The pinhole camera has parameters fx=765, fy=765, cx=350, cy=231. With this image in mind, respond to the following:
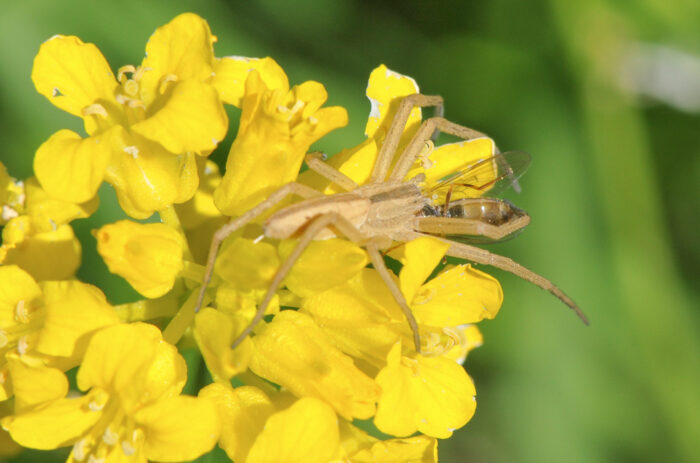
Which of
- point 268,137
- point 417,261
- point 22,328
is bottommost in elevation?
point 22,328

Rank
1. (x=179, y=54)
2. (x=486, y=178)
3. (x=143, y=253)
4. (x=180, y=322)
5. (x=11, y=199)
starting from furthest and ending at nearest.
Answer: (x=486, y=178), (x=11, y=199), (x=179, y=54), (x=180, y=322), (x=143, y=253)

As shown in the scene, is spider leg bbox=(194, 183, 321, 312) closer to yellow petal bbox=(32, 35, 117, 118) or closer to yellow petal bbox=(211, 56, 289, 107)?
yellow petal bbox=(211, 56, 289, 107)

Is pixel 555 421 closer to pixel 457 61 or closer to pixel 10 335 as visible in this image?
pixel 457 61

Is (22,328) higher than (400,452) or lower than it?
higher

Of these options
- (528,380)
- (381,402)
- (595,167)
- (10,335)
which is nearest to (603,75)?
(595,167)

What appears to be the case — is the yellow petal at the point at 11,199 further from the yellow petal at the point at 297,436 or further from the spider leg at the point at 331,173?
the yellow petal at the point at 297,436

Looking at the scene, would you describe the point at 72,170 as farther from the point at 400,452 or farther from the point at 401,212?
the point at 400,452

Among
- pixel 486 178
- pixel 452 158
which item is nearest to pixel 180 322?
pixel 452 158

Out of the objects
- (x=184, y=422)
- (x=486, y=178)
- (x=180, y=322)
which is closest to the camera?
(x=184, y=422)
